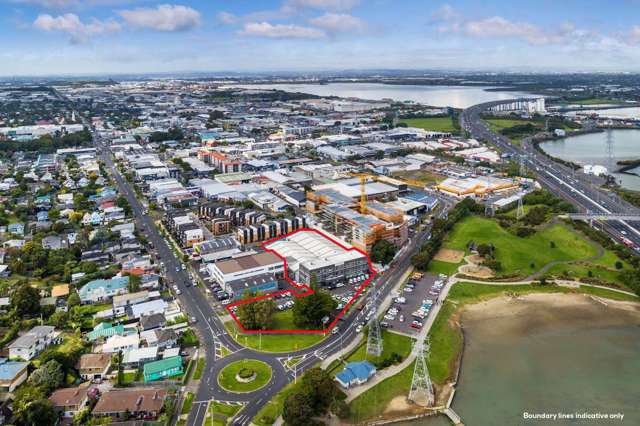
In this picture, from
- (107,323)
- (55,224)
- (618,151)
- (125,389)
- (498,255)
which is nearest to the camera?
(125,389)

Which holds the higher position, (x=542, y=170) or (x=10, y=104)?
(x=10, y=104)

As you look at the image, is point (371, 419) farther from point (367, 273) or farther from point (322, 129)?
point (322, 129)

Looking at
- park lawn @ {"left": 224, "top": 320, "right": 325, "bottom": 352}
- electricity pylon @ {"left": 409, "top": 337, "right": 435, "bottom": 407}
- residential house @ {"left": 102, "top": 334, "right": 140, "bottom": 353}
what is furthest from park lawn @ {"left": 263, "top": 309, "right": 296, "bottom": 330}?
electricity pylon @ {"left": 409, "top": 337, "right": 435, "bottom": 407}

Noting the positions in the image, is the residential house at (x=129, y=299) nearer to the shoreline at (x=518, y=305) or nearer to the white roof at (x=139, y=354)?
the white roof at (x=139, y=354)

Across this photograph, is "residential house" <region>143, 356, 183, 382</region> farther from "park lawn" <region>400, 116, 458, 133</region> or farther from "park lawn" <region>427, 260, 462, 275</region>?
"park lawn" <region>400, 116, 458, 133</region>

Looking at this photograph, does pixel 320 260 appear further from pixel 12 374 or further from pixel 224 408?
pixel 12 374

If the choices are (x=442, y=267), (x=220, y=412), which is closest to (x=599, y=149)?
(x=442, y=267)

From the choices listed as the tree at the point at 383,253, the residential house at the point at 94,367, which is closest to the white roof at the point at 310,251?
the tree at the point at 383,253

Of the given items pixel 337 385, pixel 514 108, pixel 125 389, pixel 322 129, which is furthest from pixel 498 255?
pixel 514 108
